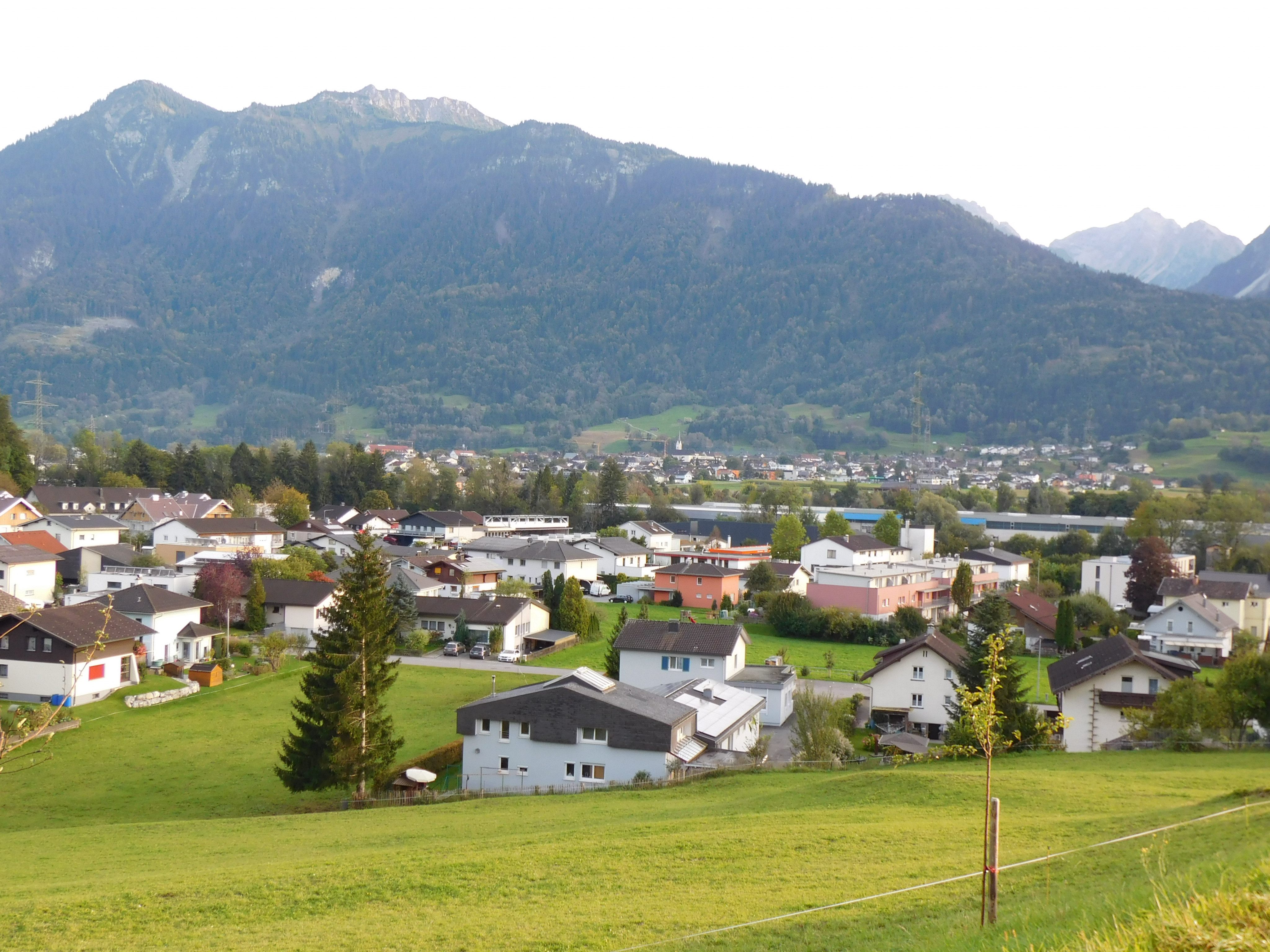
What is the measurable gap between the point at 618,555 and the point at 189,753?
44.1 m

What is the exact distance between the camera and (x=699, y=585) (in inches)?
2472

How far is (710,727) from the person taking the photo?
28453mm

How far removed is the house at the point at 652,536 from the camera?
86.1 metres

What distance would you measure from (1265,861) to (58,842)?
19.9 m

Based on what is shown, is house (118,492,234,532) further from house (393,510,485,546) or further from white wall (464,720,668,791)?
white wall (464,720,668,791)

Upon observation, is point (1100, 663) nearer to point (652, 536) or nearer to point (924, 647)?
point (924, 647)

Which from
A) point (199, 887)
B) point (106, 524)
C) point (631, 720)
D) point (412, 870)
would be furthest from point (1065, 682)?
point (106, 524)

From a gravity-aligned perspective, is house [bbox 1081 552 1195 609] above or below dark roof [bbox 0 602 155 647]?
below

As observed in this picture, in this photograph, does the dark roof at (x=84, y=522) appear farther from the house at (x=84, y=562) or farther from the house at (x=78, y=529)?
the house at (x=84, y=562)

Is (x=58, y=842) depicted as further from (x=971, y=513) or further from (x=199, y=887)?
(x=971, y=513)

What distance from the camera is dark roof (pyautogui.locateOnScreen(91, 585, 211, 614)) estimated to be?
42312 millimetres

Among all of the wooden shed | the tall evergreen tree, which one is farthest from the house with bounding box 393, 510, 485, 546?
the tall evergreen tree

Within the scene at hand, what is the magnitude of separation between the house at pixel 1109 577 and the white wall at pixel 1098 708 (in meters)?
35.1

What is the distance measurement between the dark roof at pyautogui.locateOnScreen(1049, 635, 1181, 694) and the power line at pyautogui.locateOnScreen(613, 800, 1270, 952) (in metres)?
17.6
